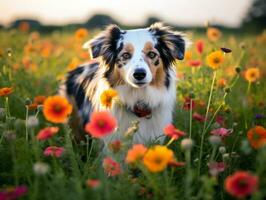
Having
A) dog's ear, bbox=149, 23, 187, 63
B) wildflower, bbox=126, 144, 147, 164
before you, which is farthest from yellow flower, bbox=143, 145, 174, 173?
dog's ear, bbox=149, 23, 187, 63

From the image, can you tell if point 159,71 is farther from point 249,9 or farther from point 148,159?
point 249,9

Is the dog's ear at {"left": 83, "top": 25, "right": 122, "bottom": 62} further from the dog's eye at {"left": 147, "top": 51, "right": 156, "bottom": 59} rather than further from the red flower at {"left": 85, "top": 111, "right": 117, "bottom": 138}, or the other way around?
the red flower at {"left": 85, "top": 111, "right": 117, "bottom": 138}

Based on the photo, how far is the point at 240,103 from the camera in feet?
16.6

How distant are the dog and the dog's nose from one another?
0.13 metres

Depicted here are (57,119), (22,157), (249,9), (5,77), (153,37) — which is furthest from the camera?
(249,9)

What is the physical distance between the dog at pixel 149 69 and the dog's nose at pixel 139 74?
13cm

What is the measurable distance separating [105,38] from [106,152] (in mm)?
1178

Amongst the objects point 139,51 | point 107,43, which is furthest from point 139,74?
point 107,43

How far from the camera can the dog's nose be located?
391cm

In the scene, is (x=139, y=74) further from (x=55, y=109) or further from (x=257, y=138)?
(x=55, y=109)

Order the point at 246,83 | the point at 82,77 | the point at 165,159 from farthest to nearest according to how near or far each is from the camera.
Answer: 1. the point at 246,83
2. the point at 82,77
3. the point at 165,159

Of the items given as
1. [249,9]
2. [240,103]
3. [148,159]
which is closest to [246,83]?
[240,103]

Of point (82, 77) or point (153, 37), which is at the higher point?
point (153, 37)

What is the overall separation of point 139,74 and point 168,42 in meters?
0.76
